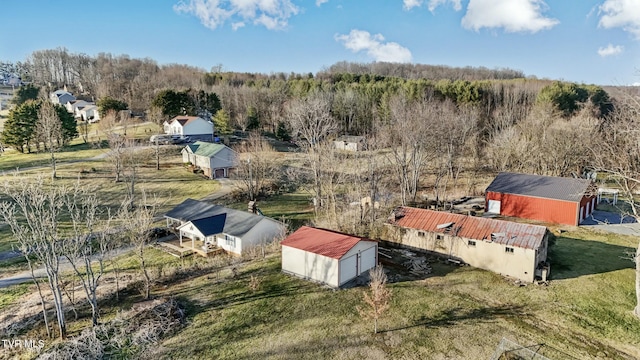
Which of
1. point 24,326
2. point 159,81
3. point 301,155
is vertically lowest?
point 24,326

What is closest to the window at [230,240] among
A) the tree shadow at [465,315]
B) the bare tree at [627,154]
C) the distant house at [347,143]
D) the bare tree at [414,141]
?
the tree shadow at [465,315]

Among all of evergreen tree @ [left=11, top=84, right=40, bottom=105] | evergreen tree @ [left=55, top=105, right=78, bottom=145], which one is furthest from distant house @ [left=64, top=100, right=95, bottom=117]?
evergreen tree @ [left=55, top=105, right=78, bottom=145]

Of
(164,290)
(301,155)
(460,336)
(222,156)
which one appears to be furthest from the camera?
(301,155)

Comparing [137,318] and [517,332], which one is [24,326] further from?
[517,332]

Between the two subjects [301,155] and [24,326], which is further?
[301,155]

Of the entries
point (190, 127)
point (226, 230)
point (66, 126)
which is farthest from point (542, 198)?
point (66, 126)

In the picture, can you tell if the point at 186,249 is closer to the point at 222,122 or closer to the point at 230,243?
the point at 230,243

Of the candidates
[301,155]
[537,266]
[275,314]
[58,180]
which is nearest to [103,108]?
[58,180]
